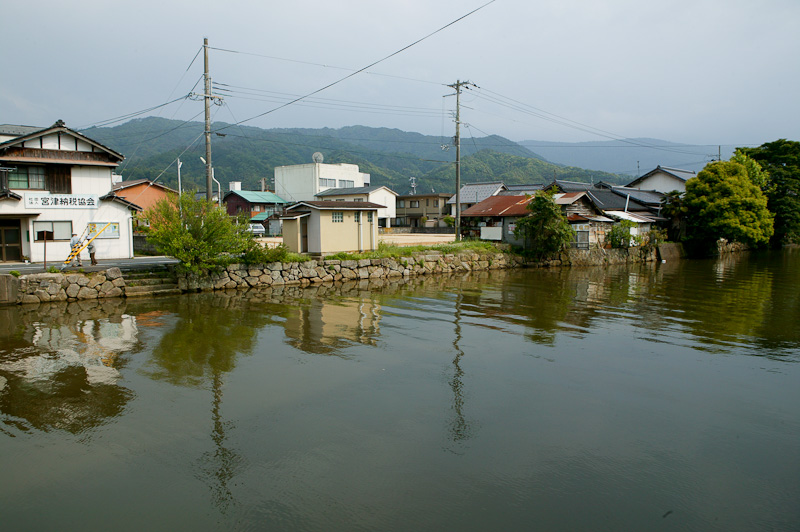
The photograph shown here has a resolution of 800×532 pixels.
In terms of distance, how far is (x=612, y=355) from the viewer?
11.1 m

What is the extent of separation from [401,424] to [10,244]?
23.9 metres

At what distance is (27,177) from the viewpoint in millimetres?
23094

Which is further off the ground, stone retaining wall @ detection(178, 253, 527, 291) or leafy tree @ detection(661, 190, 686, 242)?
leafy tree @ detection(661, 190, 686, 242)

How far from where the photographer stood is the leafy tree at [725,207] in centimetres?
3759

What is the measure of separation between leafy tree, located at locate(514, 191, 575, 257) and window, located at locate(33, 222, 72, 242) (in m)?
24.8

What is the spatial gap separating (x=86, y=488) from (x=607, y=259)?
33449 millimetres

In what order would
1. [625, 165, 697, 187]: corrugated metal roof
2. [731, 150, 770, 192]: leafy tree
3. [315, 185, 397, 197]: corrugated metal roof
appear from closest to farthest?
[731, 150, 770, 192]: leafy tree, [625, 165, 697, 187]: corrugated metal roof, [315, 185, 397, 197]: corrugated metal roof

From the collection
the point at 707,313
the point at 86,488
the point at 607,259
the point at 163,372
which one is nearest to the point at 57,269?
the point at 163,372

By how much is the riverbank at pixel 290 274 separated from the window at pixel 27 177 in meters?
7.59

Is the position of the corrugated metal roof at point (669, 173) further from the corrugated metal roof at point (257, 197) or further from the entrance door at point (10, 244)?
the entrance door at point (10, 244)

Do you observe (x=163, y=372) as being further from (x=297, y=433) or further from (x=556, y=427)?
(x=556, y=427)

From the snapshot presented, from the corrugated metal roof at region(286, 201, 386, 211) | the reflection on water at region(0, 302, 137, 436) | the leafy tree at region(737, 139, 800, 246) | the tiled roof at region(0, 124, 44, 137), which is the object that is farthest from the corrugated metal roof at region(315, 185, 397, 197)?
the reflection on water at region(0, 302, 137, 436)

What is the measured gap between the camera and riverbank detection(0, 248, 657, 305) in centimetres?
1791

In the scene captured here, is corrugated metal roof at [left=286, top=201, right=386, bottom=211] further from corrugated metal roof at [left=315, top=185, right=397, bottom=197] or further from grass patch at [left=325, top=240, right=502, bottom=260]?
→ corrugated metal roof at [left=315, top=185, right=397, bottom=197]
